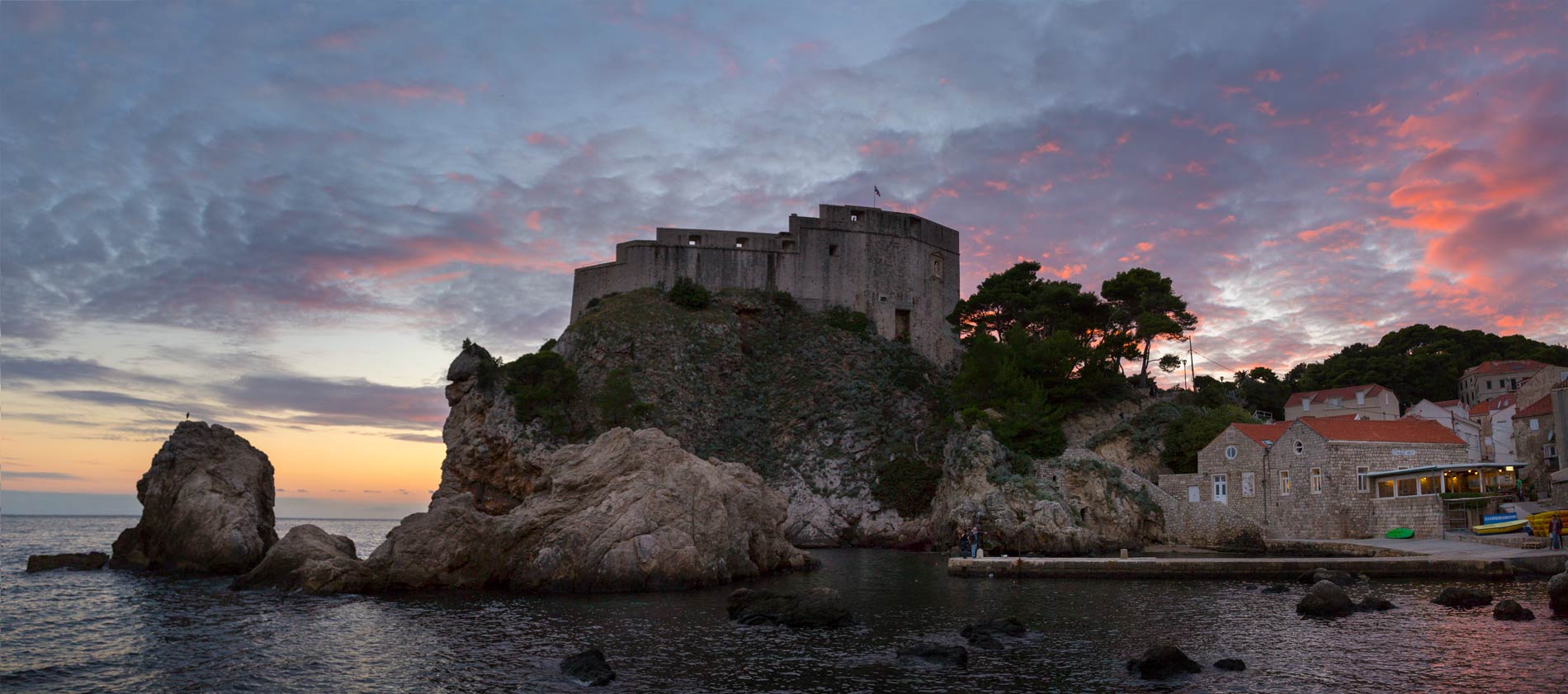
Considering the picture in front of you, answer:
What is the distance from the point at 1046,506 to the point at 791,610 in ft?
79.2

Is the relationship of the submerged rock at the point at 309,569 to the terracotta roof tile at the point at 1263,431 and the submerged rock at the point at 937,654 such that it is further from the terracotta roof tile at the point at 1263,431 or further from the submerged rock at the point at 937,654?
the terracotta roof tile at the point at 1263,431

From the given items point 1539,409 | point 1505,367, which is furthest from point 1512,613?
point 1505,367

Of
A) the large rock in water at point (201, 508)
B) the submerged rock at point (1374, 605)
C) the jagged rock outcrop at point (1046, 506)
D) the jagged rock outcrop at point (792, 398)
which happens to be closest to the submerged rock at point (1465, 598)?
the submerged rock at point (1374, 605)

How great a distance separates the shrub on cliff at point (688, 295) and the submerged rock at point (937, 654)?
165 feet

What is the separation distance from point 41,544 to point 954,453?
213ft

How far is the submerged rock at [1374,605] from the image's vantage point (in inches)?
931

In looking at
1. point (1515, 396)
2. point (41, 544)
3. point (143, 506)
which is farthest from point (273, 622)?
point (1515, 396)

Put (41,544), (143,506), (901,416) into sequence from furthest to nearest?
(41,544) → (901,416) → (143,506)

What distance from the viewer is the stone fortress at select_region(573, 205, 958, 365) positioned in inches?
2736

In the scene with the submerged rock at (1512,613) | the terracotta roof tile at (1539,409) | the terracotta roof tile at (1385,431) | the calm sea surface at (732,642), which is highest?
the terracotta roof tile at (1539,409)

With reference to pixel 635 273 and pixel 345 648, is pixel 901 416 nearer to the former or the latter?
pixel 635 273

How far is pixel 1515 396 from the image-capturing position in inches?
2173

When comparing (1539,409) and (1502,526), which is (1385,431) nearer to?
(1502,526)

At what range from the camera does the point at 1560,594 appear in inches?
869
